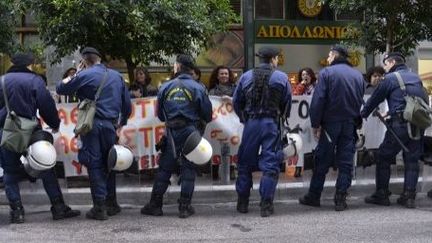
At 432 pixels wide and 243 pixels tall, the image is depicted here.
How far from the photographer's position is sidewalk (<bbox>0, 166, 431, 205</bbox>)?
26.2ft

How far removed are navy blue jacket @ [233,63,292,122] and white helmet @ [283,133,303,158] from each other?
14.9 inches

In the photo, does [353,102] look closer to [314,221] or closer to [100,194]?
[314,221]

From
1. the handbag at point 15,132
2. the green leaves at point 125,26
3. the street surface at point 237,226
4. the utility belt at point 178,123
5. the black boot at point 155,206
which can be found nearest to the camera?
the street surface at point 237,226

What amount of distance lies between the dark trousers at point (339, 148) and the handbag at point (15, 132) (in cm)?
322

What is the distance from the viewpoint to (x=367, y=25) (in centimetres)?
1063

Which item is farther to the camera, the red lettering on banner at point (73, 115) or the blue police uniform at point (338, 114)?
the red lettering on banner at point (73, 115)

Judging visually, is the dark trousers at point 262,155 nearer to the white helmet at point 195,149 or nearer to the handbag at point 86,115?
the white helmet at point 195,149

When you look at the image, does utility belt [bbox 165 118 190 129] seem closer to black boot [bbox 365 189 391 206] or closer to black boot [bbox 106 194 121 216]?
black boot [bbox 106 194 121 216]

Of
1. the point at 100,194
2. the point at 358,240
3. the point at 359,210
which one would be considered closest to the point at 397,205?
the point at 359,210

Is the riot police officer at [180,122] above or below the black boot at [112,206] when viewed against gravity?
above

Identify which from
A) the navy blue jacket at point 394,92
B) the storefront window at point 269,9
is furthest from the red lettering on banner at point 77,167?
the storefront window at point 269,9

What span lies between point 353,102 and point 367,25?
3.65 metres

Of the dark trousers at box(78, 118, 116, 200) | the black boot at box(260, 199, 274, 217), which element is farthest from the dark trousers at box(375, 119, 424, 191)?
the dark trousers at box(78, 118, 116, 200)

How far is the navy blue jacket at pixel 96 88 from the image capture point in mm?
6895
